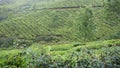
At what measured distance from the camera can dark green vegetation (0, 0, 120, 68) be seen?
20.4 meters

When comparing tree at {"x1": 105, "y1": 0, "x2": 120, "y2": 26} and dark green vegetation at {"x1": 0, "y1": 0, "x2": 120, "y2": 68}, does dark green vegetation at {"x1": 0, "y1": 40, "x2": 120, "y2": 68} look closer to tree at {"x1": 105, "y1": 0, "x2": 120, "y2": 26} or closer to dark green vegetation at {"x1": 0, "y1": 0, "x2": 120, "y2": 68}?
dark green vegetation at {"x1": 0, "y1": 0, "x2": 120, "y2": 68}

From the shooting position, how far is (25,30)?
149250 mm

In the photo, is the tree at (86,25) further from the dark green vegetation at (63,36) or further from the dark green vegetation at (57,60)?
the dark green vegetation at (57,60)

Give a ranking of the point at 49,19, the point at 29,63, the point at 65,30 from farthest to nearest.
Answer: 1. the point at 49,19
2. the point at 65,30
3. the point at 29,63

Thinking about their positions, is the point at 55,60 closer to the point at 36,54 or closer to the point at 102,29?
the point at 36,54

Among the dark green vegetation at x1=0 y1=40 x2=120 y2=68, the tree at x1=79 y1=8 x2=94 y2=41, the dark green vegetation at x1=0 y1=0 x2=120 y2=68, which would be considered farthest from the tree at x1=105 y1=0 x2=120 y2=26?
the dark green vegetation at x1=0 y1=40 x2=120 y2=68

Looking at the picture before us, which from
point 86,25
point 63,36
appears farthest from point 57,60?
point 63,36

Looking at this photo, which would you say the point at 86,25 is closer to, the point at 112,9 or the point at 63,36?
the point at 112,9

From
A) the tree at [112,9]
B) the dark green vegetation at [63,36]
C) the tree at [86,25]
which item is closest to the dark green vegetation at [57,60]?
the dark green vegetation at [63,36]

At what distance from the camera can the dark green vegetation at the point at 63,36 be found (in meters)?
20.4

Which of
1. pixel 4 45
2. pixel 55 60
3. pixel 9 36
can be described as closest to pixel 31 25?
pixel 9 36

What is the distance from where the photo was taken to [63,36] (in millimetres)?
132750

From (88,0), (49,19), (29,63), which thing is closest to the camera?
(29,63)

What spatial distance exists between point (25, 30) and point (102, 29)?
4792cm
